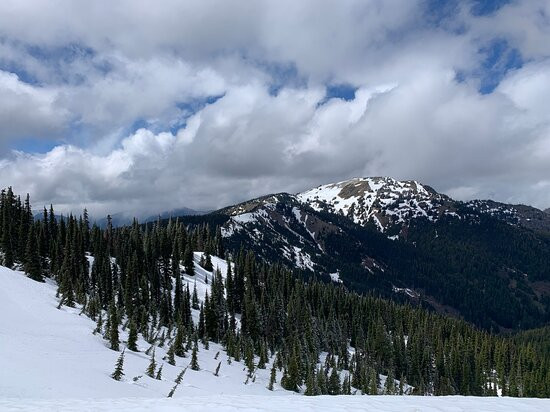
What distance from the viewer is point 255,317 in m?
111

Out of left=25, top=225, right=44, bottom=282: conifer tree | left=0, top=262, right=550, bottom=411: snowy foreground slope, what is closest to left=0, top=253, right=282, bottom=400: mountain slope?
left=0, top=262, right=550, bottom=411: snowy foreground slope

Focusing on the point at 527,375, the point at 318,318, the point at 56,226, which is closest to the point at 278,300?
the point at 318,318

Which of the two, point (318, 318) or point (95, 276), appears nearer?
point (95, 276)

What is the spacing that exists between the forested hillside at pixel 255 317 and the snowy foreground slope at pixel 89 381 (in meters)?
6.08

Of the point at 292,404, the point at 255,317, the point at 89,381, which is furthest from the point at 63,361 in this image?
the point at 255,317

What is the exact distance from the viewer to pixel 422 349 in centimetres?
13400

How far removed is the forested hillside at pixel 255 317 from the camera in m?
79.1

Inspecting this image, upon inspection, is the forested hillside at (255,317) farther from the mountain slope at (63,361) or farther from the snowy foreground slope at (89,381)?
the snowy foreground slope at (89,381)

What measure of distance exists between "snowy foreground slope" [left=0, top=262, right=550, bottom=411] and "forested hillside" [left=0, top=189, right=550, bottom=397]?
6081mm

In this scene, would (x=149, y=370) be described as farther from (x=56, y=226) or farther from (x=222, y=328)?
(x=56, y=226)

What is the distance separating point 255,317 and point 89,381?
8396cm

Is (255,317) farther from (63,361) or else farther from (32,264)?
(63,361)

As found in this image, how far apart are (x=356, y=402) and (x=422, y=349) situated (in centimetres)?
12689

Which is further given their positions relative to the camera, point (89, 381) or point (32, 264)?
point (32, 264)
